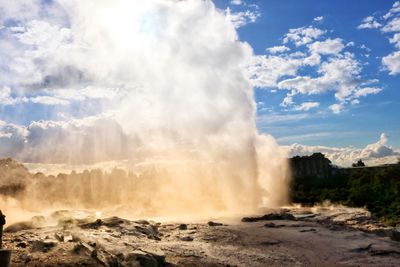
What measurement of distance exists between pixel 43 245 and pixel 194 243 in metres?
9.03

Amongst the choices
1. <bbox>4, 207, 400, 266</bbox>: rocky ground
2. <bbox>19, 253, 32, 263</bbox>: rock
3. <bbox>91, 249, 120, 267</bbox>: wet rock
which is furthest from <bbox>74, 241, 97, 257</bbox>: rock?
<bbox>19, 253, 32, 263</bbox>: rock

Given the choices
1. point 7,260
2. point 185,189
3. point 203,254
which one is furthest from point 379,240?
point 185,189

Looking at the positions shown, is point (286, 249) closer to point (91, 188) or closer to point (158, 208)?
point (158, 208)

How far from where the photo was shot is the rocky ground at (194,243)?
747 inches

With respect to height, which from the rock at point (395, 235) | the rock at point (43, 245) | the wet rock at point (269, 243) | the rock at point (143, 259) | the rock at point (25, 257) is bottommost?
the rock at point (395, 235)

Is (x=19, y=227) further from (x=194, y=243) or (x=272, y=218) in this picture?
(x=272, y=218)

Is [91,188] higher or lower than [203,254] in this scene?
higher

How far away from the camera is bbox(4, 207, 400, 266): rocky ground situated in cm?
1898

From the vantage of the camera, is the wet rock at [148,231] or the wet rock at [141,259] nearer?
the wet rock at [141,259]

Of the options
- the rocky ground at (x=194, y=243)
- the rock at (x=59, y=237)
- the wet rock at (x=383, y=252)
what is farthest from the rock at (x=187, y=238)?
the wet rock at (x=383, y=252)

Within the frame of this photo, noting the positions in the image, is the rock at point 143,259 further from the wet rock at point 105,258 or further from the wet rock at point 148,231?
the wet rock at point 148,231

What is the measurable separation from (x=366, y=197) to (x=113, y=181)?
1775 inches

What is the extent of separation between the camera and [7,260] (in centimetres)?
1379

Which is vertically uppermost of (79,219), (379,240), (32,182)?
(32,182)
